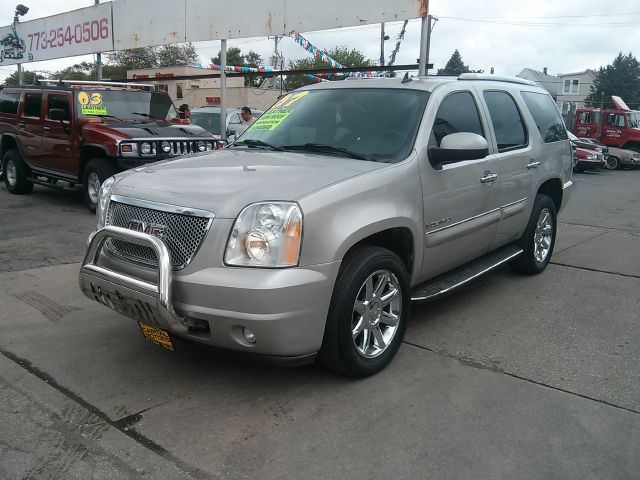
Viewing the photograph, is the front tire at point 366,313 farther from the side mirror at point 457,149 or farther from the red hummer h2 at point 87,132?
the red hummer h2 at point 87,132

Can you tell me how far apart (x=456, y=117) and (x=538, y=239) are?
2.10 metres

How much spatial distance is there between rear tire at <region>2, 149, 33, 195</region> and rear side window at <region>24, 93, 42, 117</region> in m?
0.94

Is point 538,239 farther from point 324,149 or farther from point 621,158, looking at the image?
point 621,158

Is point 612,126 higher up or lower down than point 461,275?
higher up

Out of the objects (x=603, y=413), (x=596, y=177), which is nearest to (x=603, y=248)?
(x=603, y=413)

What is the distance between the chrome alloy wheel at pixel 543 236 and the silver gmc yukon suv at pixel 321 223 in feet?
2.82

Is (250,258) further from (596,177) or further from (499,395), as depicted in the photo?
(596,177)

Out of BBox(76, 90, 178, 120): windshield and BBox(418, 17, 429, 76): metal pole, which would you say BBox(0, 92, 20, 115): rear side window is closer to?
BBox(76, 90, 178, 120): windshield

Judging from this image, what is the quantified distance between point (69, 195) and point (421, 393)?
9.55m

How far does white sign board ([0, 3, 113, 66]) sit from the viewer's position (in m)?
14.9

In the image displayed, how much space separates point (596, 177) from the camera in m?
→ 19.0

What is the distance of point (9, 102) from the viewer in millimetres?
10797

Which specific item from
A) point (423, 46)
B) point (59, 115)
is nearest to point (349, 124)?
point (423, 46)

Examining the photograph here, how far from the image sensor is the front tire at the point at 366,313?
3301mm
